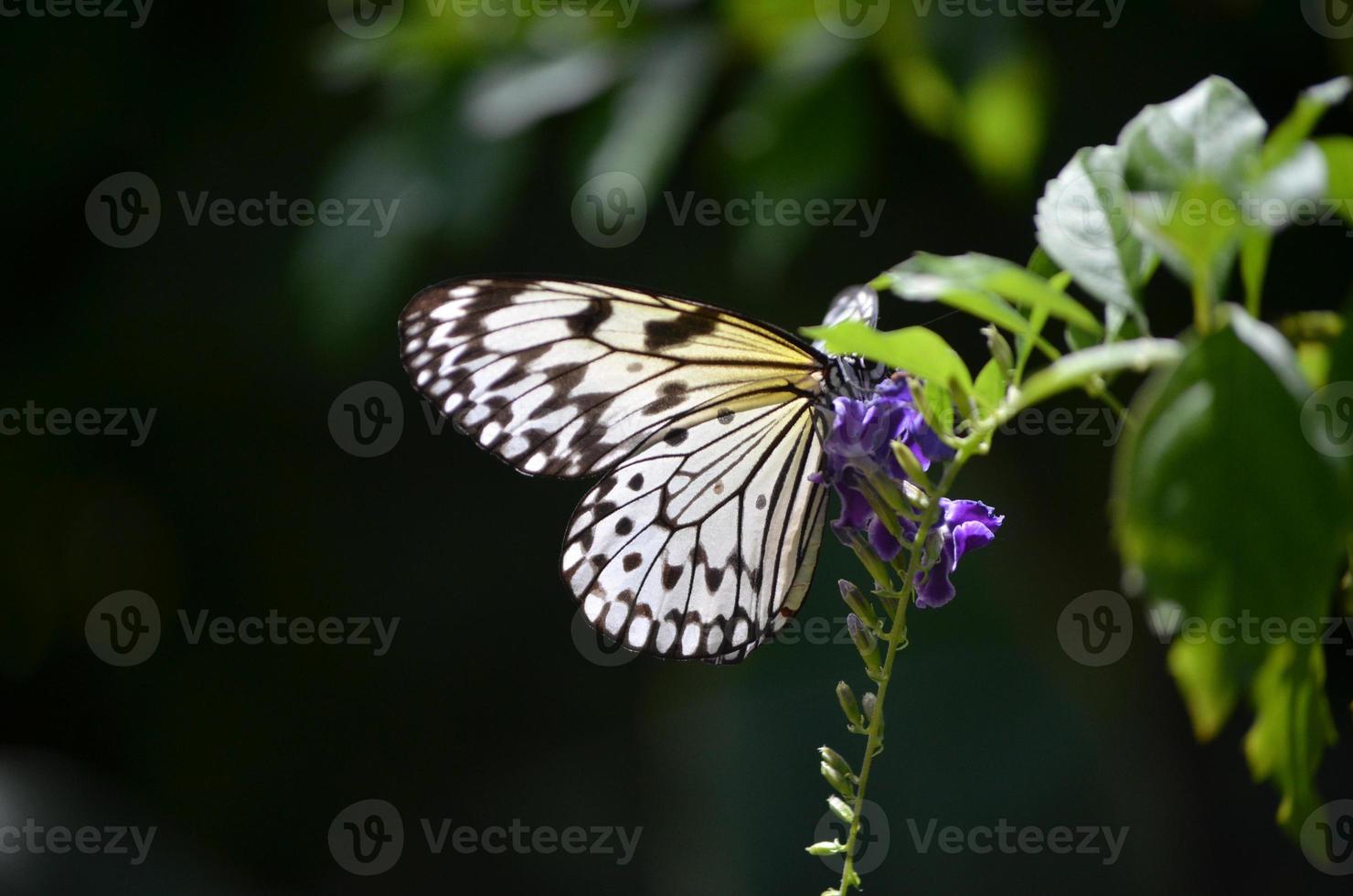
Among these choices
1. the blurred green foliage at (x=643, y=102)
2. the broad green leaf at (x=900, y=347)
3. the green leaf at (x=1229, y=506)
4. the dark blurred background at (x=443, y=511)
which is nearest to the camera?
the green leaf at (x=1229, y=506)

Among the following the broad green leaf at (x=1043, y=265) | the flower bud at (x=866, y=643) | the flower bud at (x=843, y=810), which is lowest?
the flower bud at (x=843, y=810)

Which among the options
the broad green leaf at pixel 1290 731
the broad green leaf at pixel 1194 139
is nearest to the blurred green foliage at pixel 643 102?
the broad green leaf at pixel 1194 139

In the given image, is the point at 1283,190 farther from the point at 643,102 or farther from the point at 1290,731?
the point at 643,102

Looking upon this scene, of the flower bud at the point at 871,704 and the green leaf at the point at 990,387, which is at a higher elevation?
the green leaf at the point at 990,387

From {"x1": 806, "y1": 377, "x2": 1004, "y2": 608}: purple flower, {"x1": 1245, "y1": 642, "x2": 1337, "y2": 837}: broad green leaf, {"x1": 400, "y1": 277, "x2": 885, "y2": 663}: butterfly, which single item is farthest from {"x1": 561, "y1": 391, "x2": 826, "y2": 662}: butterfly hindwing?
{"x1": 1245, "y1": 642, "x2": 1337, "y2": 837}: broad green leaf

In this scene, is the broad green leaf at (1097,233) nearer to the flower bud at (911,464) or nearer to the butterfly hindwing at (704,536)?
the flower bud at (911,464)

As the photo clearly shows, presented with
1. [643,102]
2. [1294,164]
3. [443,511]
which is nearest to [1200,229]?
[1294,164]

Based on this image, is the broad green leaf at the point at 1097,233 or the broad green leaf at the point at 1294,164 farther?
the broad green leaf at the point at 1097,233

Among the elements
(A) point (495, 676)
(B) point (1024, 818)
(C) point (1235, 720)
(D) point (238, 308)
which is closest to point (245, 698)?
(A) point (495, 676)
